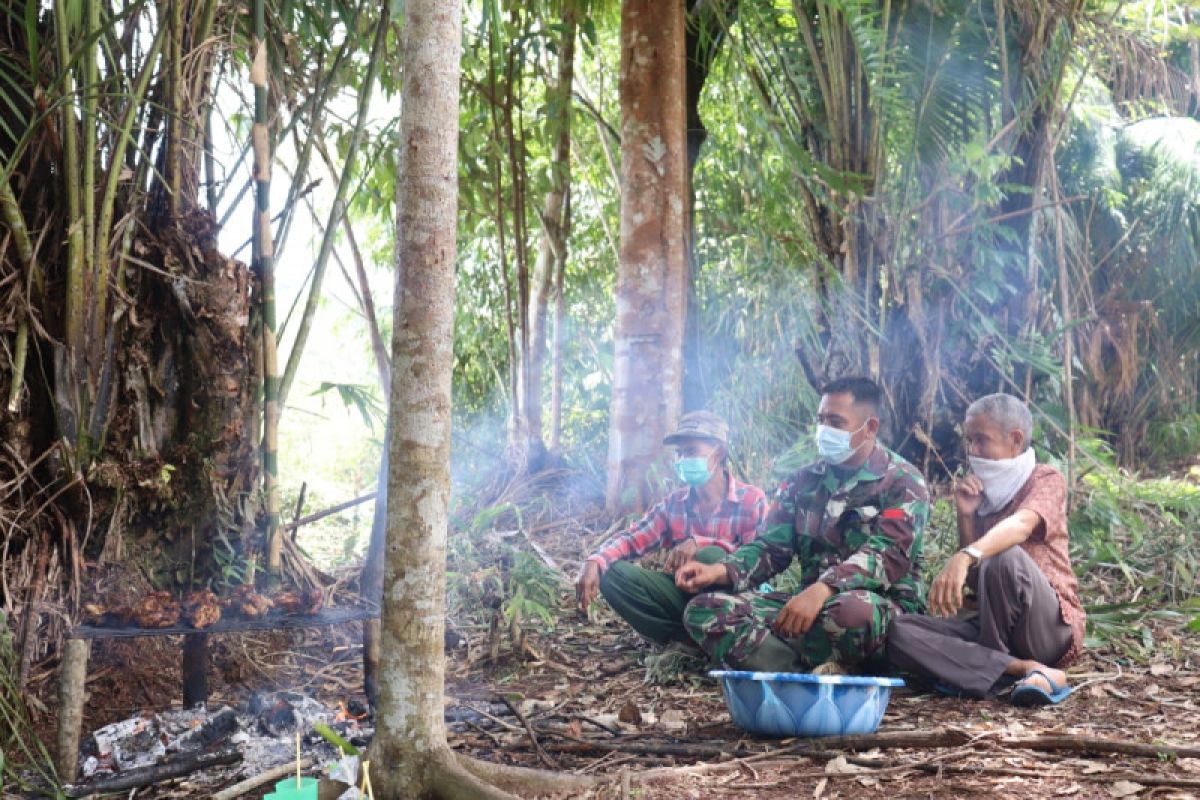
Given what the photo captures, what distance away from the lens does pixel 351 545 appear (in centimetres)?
633

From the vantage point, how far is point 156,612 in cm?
325

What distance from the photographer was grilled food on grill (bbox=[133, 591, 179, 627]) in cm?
323

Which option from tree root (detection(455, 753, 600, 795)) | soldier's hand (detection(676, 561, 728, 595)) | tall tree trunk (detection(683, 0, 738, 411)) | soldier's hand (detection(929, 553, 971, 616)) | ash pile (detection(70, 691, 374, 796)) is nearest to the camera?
tree root (detection(455, 753, 600, 795))

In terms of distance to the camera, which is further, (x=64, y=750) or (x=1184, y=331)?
(x=1184, y=331)

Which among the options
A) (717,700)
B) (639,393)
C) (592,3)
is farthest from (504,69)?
(717,700)

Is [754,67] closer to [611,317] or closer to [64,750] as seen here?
[611,317]

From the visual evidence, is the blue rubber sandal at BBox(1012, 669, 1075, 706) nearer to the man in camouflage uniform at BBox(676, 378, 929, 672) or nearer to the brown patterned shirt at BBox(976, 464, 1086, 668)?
the brown patterned shirt at BBox(976, 464, 1086, 668)

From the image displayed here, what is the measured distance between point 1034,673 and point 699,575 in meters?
1.16

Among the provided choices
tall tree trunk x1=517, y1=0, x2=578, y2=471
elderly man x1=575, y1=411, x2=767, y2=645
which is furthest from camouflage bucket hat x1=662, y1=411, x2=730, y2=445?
tall tree trunk x1=517, y1=0, x2=578, y2=471

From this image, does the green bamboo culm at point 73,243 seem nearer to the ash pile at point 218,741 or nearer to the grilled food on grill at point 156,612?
the grilled food on grill at point 156,612

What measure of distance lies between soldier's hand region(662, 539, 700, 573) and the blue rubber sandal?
121 cm

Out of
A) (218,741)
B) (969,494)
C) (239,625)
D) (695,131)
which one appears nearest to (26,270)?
(239,625)

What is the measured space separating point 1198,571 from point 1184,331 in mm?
4424

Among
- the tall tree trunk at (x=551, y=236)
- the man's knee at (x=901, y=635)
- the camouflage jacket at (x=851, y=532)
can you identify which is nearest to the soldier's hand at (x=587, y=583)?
the camouflage jacket at (x=851, y=532)
